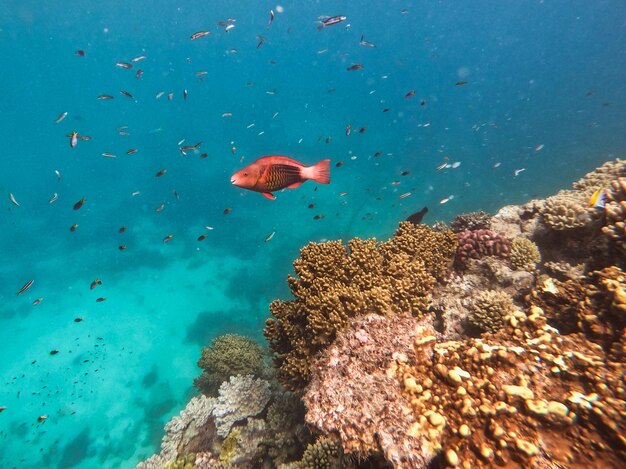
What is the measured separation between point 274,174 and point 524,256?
5295mm

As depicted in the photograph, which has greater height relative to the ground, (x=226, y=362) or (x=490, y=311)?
(x=226, y=362)

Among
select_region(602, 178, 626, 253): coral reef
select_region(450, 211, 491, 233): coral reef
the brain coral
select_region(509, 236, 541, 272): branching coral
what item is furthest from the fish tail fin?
select_region(450, 211, 491, 233): coral reef

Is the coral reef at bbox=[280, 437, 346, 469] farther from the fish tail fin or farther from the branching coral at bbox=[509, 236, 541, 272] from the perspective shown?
the branching coral at bbox=[509, 236, 541, 272]

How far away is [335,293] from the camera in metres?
4.18

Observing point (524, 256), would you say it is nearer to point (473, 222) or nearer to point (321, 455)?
point (473, 222)

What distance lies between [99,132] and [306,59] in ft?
259

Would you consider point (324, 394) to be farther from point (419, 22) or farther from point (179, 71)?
point (419, 22)

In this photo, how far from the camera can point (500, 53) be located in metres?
146

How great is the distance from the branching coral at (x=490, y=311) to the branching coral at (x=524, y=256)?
1.53 meters

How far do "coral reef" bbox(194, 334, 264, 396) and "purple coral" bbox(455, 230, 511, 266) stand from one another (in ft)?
23.2

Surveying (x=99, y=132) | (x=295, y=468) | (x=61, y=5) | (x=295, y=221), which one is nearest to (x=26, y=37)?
(x=61, y=5)

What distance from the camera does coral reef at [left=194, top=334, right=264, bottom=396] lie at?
9.30 m

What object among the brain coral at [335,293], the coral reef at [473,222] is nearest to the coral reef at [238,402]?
the brain coral at [335,293]

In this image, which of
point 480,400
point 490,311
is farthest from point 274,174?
point 490,311
